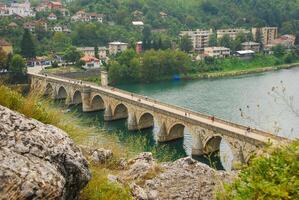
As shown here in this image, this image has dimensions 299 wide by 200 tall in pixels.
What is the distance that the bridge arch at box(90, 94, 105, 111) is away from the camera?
39.8m

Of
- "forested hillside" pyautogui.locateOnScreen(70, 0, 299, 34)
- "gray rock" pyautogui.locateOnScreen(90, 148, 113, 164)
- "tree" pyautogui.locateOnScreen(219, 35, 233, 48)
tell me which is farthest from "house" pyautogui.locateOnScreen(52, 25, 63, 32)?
"gray rock" pyautogui.locateOnScreen(90, 148, 113, 164)

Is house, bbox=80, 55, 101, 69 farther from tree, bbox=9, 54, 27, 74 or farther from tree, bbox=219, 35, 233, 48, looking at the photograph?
tree, bbox=219, 35, 233, 48

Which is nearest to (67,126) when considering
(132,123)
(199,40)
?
(132,123)

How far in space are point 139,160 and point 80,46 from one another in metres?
68.7

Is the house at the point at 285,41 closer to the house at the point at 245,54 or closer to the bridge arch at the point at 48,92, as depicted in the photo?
the house at the point at 245,54

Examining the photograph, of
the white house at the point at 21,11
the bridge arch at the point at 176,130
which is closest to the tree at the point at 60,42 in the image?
the white house at the point at 21,11

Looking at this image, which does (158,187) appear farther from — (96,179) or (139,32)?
(139,32)

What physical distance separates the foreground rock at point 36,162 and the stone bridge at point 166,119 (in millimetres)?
9807

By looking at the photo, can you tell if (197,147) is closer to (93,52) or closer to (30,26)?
(93,52)

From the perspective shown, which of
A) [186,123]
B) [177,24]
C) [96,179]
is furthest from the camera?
[177,24]

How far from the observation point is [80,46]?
7438cm

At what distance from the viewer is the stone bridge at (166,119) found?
21062 mm

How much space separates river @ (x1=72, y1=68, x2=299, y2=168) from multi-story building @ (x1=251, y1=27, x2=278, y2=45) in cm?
2460

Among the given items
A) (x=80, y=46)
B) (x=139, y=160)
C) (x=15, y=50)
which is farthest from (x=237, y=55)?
(x=139, y=160)
